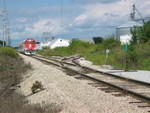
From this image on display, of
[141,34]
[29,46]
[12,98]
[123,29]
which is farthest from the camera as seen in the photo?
[123,29]

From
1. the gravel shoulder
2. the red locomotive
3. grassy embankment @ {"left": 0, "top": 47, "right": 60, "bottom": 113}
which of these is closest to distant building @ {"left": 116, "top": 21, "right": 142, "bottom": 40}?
the red locomotive

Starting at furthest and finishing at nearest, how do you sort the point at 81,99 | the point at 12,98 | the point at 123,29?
the point at 123,29
the point at 12,98
the point at 81,99

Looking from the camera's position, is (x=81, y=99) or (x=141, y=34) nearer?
(x=81, y=99)

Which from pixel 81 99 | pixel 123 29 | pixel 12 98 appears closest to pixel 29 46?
pixel 123 29

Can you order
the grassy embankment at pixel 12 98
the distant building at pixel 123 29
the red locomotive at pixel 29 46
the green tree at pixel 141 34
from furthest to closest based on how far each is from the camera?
1. the distant building at pixel 123 29
2. the red locomotive at pixel 29 46
3. the green tree at pixel 141 34
4. the grassy embankment at pixel 12 98

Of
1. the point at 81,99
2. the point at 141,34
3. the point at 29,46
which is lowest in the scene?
the point at 29,46

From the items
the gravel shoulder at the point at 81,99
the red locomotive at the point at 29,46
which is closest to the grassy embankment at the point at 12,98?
the gravel shoulder at the point at 81,99

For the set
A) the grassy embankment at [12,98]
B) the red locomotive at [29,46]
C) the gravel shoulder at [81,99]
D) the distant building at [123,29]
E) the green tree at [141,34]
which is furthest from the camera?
the distant building at [123,29]

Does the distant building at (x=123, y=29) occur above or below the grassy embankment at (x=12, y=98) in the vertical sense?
above

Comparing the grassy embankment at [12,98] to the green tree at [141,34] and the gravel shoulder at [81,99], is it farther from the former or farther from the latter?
the green tree at [141,34]

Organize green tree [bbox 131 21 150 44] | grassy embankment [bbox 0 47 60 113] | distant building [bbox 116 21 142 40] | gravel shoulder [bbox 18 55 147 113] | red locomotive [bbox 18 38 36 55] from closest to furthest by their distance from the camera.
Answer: gravel shoulder [bbox 18 55 147 113], grassy embankment [bbox 0 47 60 113], green tree [bbox 131 21 150 44], red locomotive [bbox 18 38 36 55], distant building [bbox 116 21 142 40]

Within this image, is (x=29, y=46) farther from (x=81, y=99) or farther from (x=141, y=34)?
(x=81, y=99)

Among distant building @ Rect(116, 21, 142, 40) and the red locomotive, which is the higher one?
distant building @ Rect(116, 21, 142, 40)

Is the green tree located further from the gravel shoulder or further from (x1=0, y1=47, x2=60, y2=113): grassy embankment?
the gravel shoulder
